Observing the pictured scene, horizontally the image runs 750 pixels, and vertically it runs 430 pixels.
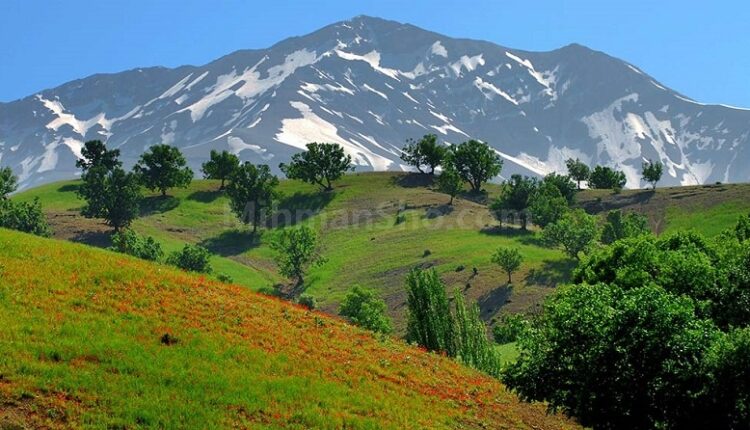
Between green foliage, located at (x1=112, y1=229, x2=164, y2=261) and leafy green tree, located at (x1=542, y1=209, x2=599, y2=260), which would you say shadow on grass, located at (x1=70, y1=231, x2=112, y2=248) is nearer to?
green foliage, located at (x1=112, y1=229, x2=164, y2=261)

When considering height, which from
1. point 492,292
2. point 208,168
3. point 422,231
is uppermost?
point 208,168

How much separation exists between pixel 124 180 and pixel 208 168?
132ft

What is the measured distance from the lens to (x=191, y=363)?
102 ft

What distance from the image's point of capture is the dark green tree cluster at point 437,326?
2052 inches

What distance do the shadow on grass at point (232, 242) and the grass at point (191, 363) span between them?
10743cm

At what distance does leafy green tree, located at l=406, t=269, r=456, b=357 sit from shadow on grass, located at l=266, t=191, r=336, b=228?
11986cm

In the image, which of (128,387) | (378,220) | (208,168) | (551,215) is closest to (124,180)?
(208,168)

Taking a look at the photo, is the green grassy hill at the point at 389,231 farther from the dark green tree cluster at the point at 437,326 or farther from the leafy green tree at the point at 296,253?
the dark green tree cluster at the point at 437,326

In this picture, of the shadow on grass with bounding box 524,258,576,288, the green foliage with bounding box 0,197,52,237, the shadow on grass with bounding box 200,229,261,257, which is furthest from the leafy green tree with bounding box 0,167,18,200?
the shadow on grass with bounding box 524,258,576,288

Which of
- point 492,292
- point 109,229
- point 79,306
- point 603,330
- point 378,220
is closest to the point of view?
point 603,330

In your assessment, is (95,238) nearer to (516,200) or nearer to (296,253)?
(296,253)

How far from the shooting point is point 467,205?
583 ft

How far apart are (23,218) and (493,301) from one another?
8713 cm

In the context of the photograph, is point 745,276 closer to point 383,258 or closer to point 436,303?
point 436,303
